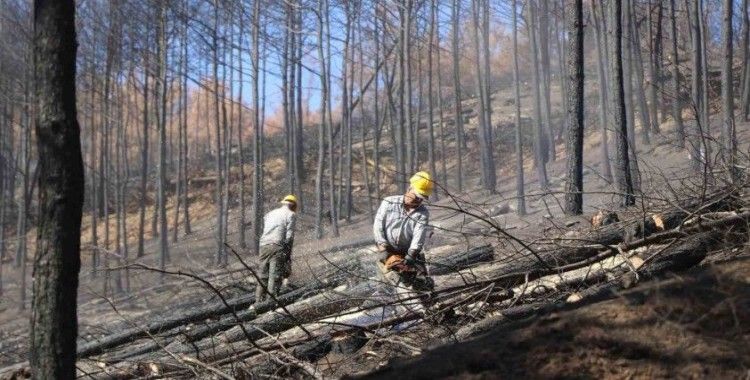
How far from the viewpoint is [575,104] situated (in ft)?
40.5

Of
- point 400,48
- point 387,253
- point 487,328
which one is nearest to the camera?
point 487,328

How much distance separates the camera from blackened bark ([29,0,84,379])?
Result: 4949 mm

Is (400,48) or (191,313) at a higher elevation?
(400,48)

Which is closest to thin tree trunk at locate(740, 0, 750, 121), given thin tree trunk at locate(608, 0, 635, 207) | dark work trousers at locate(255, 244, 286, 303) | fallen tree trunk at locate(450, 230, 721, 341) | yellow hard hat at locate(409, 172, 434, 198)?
thin tree trunk at locate(608, 0, 635, 207)

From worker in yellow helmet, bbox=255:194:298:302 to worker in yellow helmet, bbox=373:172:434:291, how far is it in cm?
348

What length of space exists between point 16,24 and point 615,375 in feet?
82.7

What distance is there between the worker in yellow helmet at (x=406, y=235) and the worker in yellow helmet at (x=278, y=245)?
3476 millimetres

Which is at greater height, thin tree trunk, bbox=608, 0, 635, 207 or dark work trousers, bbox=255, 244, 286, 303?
thin tree trunk, bbox=608, 0, 635, 207

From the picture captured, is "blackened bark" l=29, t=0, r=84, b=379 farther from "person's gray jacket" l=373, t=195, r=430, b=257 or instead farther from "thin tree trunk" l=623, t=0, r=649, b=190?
Answer: "thin tree trunk" l=623, t=0, r=649, b=190

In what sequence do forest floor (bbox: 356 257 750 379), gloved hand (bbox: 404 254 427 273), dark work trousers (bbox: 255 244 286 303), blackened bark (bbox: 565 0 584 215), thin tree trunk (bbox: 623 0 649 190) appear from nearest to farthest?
forest floor (bbox: 356 257 750 379)
gloved hand (bbox: 404 254 427 273)
dark work trousers (bbox: 255 244 286 303)
blackened bark (bbox: 565 0 584 215)
thin tree trunk (bbox: 623 0 649 190)

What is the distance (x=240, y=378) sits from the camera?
20.1 feet

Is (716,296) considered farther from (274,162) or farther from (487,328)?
(274,162)

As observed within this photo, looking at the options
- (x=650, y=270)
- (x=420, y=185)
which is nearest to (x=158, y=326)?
(x=420, y=185)

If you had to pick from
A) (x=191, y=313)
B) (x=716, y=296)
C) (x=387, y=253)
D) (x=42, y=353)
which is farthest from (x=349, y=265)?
(x=716, y=296)
